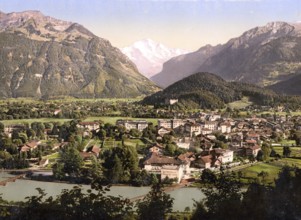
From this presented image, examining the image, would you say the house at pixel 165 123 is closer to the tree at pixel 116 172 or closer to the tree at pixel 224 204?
the tree at pixel 116 172

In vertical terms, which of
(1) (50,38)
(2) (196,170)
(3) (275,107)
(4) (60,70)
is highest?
(1) (50,38)

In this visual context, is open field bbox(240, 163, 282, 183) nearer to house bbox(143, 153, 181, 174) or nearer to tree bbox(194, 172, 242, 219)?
house bbox(143, 153, 181, 174)

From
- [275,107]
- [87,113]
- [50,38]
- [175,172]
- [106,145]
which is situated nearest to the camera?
[175,172]

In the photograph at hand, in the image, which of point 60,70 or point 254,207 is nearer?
point 254,207

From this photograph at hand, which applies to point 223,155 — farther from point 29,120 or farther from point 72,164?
point 29,120

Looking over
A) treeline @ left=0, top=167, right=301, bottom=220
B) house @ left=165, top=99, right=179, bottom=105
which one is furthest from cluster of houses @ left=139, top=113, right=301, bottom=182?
treeline @ left=0, top=167, right=301, bottom=220

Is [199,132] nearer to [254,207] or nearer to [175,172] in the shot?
[175,172]

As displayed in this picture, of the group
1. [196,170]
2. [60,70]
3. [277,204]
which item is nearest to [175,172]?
[196,170]
